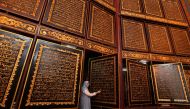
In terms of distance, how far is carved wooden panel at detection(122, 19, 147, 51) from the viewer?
4.57 metres

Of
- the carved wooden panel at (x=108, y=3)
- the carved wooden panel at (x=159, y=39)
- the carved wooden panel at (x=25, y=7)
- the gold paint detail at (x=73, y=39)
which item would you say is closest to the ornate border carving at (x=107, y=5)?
the carved wooden panel at (x=108, y=3)

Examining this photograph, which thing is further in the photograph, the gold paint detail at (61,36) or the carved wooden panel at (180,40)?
the carved wooden panel at (180,40)

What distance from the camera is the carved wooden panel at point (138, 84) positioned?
12.0ft

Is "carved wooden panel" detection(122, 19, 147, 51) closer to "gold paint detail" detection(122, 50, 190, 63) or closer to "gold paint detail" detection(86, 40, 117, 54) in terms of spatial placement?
"gold paint detail" detection(122, 50, 190, 63)

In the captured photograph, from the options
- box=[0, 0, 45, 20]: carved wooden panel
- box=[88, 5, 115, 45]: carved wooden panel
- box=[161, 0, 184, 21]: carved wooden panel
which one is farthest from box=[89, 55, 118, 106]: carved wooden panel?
box=[161, 0, 184, 21]: carved wooden panel

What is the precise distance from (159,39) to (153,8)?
172cm

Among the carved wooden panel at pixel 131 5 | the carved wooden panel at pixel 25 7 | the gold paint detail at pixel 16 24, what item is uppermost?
the carved wooden panel at pixel 131 5

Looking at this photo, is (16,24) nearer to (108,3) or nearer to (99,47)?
(99,47)

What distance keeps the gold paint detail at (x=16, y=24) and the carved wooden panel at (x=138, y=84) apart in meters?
2.82

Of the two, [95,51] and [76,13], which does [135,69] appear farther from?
[76,13]

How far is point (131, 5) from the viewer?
18.2ft

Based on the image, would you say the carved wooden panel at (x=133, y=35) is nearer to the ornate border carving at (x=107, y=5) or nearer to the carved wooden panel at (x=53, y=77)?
the ornate border carving at (x=107, y=5)

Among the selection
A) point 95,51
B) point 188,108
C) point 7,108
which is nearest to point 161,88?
point 188,108

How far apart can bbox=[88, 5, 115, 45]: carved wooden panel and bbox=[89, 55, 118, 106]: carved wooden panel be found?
2.43 ft
